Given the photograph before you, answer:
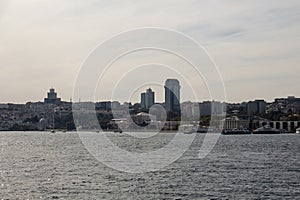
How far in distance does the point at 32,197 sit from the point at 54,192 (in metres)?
2.52

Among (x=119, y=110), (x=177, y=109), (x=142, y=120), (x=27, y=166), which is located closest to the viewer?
(x=27, y=166)

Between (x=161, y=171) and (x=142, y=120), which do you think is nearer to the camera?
(x=161, y=171)

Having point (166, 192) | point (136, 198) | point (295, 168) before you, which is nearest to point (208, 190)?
point (166, 192)

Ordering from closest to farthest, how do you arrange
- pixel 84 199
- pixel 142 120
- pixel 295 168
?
1. pixel 84 199
2. pixel 295 168
3. pixel 142 120

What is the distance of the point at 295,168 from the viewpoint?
6000cm


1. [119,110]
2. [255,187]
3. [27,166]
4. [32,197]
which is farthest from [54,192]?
[119,110]

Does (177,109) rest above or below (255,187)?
above

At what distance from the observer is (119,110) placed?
14588cm

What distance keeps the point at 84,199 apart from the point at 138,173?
1589cm

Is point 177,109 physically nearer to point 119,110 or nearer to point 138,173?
point 119,110

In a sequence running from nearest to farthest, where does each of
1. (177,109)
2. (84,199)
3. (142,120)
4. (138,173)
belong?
(84,199)
(138,173)
(177,109)
(142,120)

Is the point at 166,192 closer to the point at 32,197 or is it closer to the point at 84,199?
the point at 84,199

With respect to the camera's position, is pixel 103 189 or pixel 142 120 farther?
pixel 142 120

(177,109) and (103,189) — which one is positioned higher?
(177,109)
